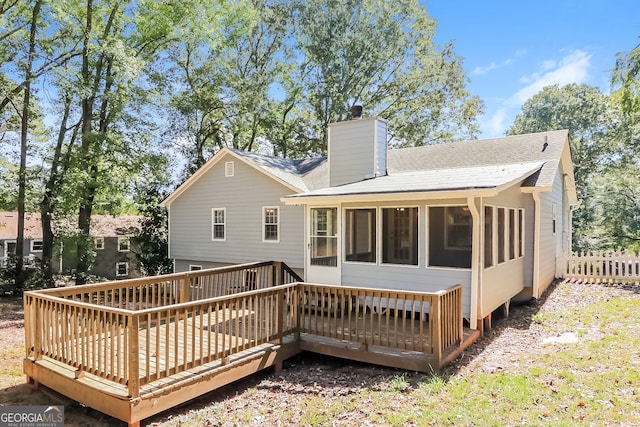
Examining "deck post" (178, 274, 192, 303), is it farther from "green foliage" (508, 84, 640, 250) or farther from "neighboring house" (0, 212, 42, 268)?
"green foliage" (508, 84, 640, 250)

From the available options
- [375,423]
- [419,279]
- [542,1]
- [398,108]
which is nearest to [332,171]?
[419,279]

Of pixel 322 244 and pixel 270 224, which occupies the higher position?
pixel 270 224

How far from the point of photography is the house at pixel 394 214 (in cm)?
761

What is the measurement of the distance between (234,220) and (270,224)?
166cm

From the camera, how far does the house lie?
25.0 ft

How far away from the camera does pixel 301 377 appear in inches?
242

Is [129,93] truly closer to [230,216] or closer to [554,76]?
[230,216]

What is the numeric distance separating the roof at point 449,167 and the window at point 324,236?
0.55 m

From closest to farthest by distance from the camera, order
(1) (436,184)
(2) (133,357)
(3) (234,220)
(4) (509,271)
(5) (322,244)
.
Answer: (2) (133,357) < (1) (436,184) < (4) (509,271) < (5) (322,244) < (3) (234,220)

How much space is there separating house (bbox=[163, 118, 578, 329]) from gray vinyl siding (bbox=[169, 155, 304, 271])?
4 cm

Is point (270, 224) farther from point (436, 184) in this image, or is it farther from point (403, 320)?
point (403, 320)

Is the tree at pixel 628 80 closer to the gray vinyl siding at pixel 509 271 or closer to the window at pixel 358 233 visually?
the gray vinyl siding at pixel 509 271

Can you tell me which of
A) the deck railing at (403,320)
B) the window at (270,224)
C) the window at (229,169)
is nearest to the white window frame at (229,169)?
the window at (229,169)

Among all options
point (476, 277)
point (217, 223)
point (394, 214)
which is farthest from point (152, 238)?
point (476, 277)
